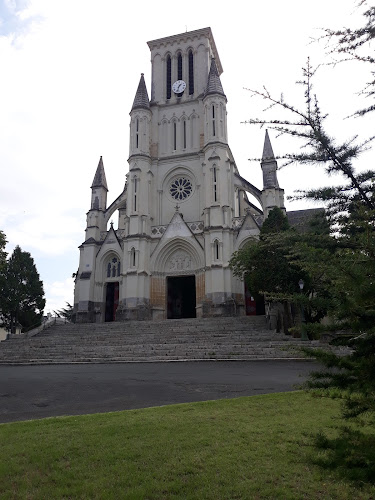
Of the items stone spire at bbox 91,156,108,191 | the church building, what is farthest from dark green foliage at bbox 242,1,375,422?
stone spire at bbox 91,156,108,191

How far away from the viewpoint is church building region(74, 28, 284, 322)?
33156 millimetres

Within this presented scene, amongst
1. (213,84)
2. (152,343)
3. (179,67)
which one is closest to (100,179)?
(213,84)

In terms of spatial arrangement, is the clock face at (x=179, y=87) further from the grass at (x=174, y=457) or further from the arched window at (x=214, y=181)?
the grass at (x=174, y=457)

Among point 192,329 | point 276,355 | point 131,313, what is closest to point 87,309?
point 131,313

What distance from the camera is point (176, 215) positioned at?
Answer: 116ft

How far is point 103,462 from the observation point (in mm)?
5273

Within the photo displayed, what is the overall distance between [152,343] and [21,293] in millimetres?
16668

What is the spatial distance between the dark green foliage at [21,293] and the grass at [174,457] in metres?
27.5

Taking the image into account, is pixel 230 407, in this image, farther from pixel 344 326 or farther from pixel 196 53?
pixel 196 53

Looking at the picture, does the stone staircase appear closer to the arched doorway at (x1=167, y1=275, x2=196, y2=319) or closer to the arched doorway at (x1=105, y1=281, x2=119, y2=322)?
the arched doorway at (x1=105, y1=281, x2=119, y2=322)

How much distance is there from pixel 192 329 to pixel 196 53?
29955 mm

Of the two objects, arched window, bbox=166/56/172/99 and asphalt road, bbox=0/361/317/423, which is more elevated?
arched window, bbox=166/56/172/99

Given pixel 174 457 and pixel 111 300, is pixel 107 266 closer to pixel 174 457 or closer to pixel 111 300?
pixel 111 300

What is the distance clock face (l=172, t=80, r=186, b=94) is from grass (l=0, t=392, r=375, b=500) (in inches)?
1485
